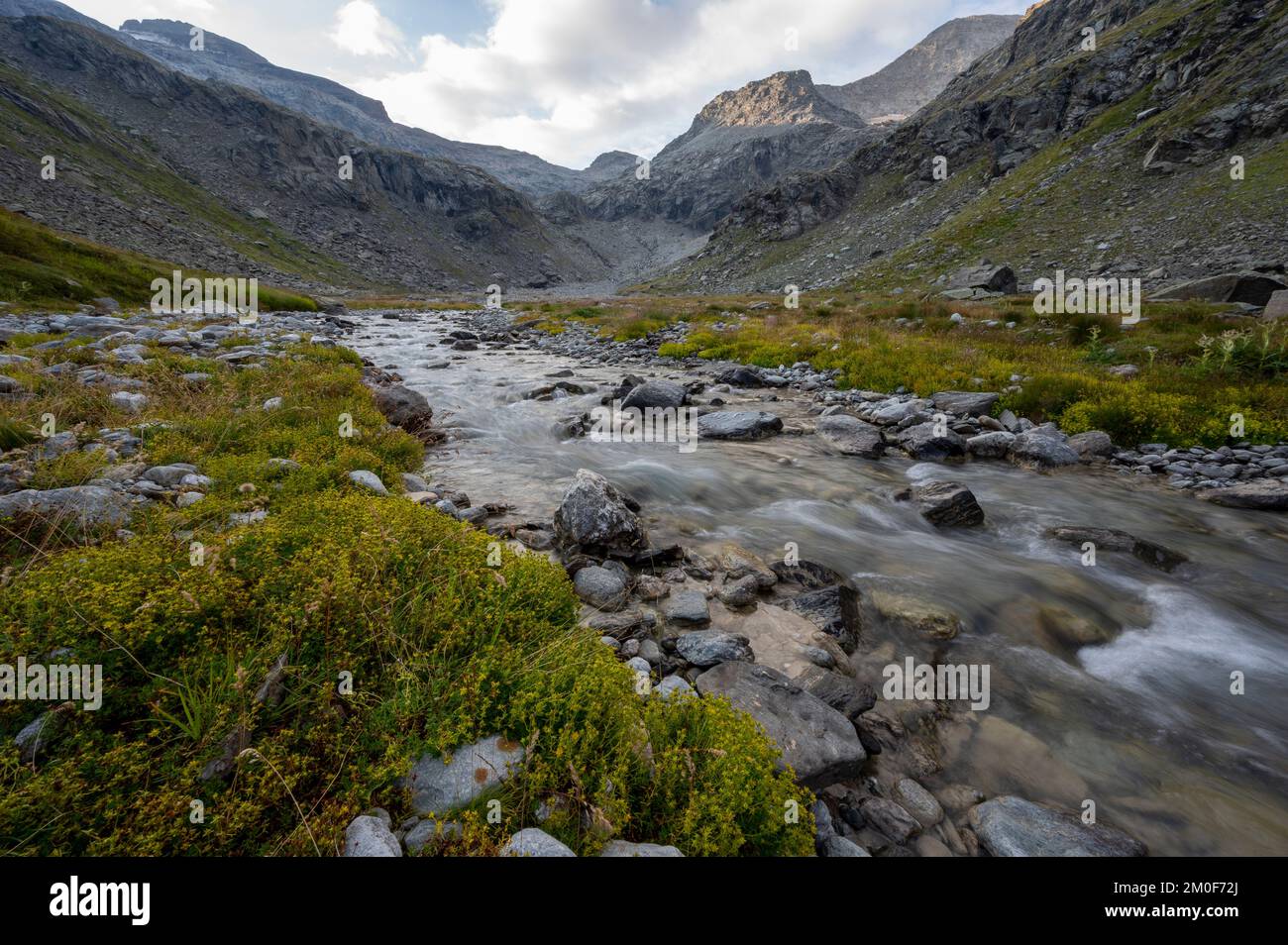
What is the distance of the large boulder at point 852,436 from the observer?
420 inches

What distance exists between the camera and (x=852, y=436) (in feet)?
36.4

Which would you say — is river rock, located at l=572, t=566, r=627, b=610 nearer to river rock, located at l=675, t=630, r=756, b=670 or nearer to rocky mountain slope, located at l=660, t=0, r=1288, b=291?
river rock, located at l=675, t=630, r=756, b=670

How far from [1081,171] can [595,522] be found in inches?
2572

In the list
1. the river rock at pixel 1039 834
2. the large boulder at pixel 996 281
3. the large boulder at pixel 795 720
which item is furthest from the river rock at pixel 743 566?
the large boulder at pixel 996 281

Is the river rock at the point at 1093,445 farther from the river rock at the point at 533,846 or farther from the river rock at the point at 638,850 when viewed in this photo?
the river rock at the point at 533,846

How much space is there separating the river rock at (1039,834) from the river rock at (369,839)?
11.4ft

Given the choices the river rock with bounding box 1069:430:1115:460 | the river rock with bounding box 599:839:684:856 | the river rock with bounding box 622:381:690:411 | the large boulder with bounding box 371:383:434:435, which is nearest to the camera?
the river rock with bounding box 599:839:684:856

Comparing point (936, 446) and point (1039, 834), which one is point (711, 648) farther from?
point (936, 446)

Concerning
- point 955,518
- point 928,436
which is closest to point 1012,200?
point 928,436

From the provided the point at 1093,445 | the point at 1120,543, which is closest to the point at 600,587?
the point at 1120,543

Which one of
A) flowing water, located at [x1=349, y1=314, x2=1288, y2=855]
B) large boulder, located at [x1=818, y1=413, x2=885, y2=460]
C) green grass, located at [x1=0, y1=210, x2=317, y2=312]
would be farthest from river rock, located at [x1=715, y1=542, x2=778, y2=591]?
green grass, located at [x1=0, y1=210, x2=317, y2=312]

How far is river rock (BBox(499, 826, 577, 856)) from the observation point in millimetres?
2217

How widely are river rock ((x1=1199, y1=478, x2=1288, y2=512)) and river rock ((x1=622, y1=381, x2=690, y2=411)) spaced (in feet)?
33.4
